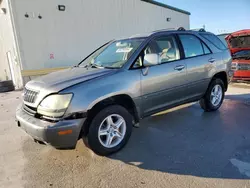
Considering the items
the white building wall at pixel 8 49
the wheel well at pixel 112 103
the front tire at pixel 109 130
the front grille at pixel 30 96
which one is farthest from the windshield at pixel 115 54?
the white building wall at pixel 8 49

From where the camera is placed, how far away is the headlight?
2666 mm

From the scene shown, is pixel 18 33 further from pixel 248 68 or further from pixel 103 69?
pixel 248 68

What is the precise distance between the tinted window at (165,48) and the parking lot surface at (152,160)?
1.35 metres

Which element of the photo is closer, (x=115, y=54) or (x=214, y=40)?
(x=115, y=54)

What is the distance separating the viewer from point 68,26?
10.8 metres

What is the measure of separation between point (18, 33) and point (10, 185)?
8.35m

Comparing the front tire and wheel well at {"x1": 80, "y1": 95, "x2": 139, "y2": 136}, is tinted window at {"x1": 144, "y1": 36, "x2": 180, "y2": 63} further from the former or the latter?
the front tire

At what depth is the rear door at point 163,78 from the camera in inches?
135

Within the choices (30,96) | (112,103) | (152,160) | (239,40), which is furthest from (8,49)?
(152,160)

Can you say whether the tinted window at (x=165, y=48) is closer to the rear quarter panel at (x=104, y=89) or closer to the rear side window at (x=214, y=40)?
the rear quarter panel at (x=104, y=89)

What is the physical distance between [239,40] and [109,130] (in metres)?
7.20

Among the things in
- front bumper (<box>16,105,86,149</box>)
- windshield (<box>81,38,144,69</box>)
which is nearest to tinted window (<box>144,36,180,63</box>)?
windshield (<box>81,38,144,69</box>)

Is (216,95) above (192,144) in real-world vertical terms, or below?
above

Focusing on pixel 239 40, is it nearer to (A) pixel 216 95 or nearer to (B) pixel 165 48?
(A) pixel 216 95
